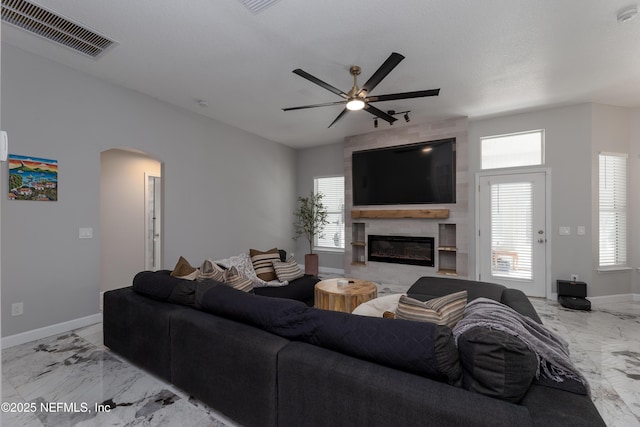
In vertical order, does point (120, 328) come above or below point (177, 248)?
below

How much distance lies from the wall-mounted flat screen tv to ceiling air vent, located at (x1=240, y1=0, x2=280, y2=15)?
3.77 metres

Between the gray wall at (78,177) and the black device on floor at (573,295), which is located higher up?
the gray wall at (78,177)

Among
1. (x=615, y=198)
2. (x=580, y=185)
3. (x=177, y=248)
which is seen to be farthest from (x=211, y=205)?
(x=615, y=198)

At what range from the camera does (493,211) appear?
5.11 m

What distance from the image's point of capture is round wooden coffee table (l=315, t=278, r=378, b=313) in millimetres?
3176

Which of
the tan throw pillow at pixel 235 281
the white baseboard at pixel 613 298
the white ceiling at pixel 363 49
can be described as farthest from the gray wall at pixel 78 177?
the white baseboard at pixel 613 298

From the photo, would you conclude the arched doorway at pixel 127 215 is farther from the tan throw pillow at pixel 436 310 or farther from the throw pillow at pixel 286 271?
the tan throw pillow at pixel 436 310

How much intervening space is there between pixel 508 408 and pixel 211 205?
15.6 ft

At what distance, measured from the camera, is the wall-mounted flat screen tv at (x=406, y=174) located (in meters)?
5.32

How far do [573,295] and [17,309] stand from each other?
22.4ft

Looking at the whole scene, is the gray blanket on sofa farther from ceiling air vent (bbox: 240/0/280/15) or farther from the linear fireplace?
the linear fireplace

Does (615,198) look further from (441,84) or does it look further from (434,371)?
(434,371)

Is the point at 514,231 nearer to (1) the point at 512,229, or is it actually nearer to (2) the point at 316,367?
(1) the point at 512,229

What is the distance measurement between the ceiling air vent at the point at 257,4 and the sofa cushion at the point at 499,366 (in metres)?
2.72
